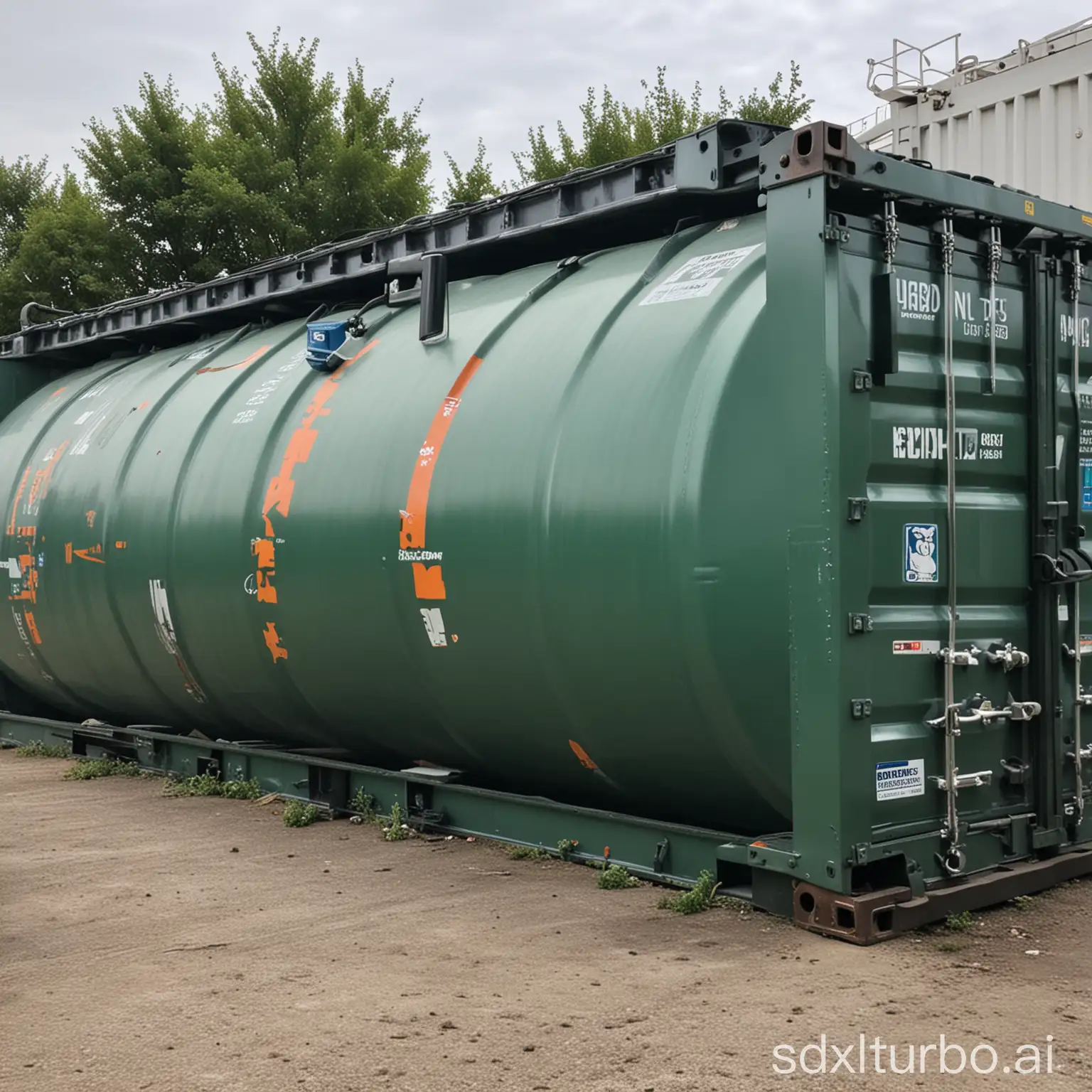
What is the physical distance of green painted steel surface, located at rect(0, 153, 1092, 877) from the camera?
498 centimetres

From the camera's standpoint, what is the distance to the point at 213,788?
832cm

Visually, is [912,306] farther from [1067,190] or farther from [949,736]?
[1067,190]

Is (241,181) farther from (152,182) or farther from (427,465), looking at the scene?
(427,465)

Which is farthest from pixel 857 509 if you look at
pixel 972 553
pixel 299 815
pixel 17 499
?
pixel 17 499

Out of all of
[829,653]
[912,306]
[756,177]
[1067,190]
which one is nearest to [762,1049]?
[829,653]

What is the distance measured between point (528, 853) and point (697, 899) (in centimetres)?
121

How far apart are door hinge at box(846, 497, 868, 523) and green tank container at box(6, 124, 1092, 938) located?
0.04ft

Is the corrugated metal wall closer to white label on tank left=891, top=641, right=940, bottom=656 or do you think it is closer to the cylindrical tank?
the cylindrical tank

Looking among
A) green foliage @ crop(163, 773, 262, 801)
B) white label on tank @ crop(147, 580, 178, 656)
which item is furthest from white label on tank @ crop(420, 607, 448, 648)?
white label on tank @ crop(147, 580, 178, 656)

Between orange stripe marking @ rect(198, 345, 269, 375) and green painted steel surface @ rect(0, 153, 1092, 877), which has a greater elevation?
orange stripe marking @ rect(198, 345, 269, 375)

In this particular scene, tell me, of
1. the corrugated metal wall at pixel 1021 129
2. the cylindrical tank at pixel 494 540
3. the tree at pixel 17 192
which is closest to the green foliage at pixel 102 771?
the cylindrical tank at pixel 494 540

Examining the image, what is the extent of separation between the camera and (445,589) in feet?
20.9

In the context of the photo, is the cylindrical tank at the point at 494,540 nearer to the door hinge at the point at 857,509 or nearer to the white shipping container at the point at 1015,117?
the door hinge at the point at 857,509

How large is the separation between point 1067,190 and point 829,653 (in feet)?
27.7
